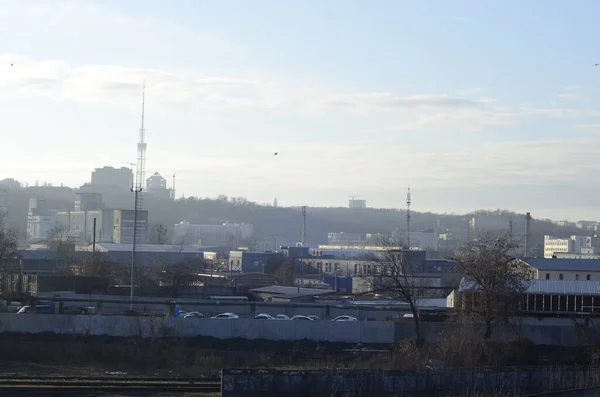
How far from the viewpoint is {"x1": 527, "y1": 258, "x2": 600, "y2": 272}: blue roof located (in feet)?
116

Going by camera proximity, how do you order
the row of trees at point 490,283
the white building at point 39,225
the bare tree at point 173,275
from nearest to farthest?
the row of trees at point 490,283 → the bare tree at point 173,275 → the white building at point 39,225

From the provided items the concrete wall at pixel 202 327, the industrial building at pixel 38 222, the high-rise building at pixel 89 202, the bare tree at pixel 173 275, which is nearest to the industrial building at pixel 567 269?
the concrete wall at pixel 202 327

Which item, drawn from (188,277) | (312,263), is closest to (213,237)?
(312,263)

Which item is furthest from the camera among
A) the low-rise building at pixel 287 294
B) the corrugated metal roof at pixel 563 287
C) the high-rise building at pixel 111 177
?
the high-rise building at pixel 111 177

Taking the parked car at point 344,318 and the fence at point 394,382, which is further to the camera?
the parked car at point 344,318

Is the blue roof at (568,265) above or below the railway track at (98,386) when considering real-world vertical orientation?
above

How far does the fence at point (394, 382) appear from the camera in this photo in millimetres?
15164

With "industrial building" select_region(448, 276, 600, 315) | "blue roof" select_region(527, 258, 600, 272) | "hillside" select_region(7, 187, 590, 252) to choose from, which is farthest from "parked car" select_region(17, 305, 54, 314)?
"hillside" select_region(7, 187, 590, 252)

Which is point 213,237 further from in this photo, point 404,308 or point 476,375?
point 476,375

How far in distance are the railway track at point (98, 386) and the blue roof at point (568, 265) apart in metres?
22.2

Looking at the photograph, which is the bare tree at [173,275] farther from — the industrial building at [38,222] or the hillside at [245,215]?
the hillside at [245,215]

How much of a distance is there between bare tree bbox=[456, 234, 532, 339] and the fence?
7.39 m

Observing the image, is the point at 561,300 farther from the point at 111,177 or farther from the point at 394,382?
the point at 111,177

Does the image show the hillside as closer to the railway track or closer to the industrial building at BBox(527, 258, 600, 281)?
the industrial building at BBox(527, 258, 600, 281)
